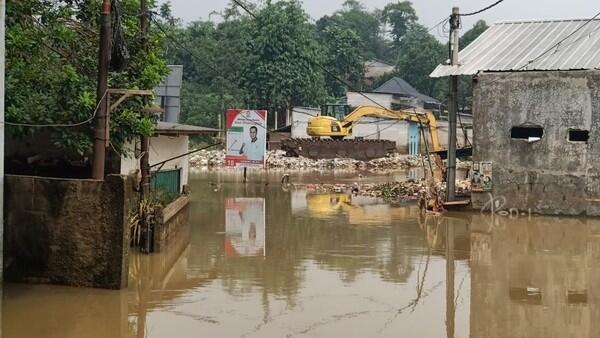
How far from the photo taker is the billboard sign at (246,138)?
92.0 feet

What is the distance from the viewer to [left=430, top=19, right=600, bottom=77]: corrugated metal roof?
71.3 feet

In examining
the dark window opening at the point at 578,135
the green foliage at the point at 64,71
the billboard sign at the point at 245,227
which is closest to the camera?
the green foliage at the point at 64,71

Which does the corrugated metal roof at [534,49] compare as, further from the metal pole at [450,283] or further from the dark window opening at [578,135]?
the metal pole at [450,283]

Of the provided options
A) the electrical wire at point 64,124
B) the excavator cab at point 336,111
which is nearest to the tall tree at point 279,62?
the excavator cab at point 336,111

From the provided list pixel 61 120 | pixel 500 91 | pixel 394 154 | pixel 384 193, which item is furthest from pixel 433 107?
pixel 61 120

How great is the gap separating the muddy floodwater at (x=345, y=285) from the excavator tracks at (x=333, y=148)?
28.5 m

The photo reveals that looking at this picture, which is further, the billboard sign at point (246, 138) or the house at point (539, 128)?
the billboard sign at point (246, 138)

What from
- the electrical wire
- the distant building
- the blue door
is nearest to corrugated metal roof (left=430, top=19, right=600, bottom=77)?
the electrical wire

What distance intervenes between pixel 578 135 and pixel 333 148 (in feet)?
93.1

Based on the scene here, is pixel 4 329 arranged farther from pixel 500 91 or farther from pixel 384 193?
pixel 384 193

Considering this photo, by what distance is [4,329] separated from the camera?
8672mm

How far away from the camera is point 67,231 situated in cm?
1030

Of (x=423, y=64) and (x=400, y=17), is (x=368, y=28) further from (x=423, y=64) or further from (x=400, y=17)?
(x=423, y=64)

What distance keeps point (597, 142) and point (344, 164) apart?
2702 cm
